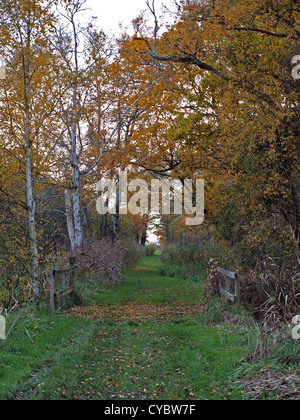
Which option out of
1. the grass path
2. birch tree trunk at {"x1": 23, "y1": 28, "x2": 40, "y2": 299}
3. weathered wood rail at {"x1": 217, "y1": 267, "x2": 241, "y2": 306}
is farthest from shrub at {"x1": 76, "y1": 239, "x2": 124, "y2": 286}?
weathered wood rail at {"x1": 217, "y1": 267, "x2": 241, "y2": 306}

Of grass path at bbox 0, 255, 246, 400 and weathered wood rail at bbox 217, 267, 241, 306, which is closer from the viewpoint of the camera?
grass path at bbox 0, 255, 246, 400

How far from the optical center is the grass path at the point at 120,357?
4782 mm

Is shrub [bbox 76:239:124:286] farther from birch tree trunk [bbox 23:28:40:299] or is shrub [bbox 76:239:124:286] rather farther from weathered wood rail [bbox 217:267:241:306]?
weathered wood rail [bbox 217:267:241:306]

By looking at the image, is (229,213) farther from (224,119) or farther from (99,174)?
(99,174)

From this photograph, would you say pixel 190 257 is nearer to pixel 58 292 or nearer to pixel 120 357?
pixel 58 292

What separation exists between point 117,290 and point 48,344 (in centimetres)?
828

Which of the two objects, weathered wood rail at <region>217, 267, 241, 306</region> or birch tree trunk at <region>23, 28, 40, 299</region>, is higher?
birch tree trunk at <region>23, 28, 40, 299</region>

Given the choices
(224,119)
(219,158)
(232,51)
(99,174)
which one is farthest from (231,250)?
(99,174)

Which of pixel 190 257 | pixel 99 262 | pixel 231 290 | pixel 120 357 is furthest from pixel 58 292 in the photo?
pixel 190 257

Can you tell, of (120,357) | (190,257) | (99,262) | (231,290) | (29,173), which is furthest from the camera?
(190,257)

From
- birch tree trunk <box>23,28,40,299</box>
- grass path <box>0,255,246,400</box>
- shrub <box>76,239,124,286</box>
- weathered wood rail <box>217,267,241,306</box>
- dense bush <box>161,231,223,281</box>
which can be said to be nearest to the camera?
grass path <box>0,255,246,400</box>

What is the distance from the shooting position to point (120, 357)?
6391 mm

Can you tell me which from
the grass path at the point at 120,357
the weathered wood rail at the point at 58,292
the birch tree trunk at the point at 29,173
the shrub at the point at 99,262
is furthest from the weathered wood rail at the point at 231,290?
the shrub at the point at 99,262

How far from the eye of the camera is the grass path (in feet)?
15.7
